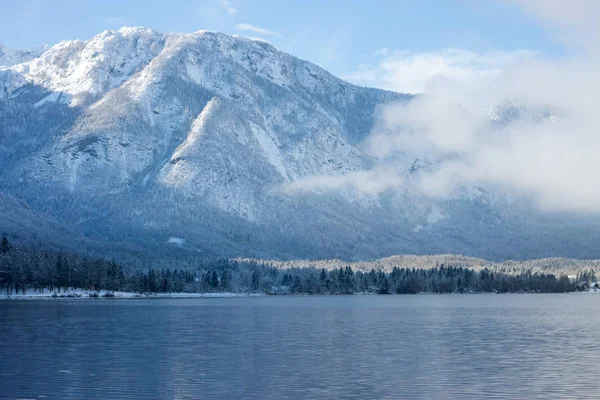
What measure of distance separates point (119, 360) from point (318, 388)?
2720cm

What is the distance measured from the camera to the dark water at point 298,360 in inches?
2469

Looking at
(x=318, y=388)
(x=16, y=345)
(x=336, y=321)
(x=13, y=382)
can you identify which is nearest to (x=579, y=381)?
(x=318, y=388)

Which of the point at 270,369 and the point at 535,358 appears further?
the point at 535,358

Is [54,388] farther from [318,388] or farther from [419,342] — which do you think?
[419,342]

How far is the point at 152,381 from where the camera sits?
6812 cm

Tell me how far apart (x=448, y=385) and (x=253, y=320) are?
85600 millimetres

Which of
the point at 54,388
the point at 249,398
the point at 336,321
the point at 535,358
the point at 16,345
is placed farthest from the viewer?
the point at 336,321

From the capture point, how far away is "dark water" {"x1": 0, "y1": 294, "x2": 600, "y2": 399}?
206ft

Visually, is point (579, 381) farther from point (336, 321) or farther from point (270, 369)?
point (336, 321)

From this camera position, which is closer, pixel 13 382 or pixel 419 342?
pixel 13 382

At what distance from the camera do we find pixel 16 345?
93.8 m

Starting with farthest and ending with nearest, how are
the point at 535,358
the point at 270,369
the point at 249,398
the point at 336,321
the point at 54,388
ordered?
the point at 336,321, the point at 535,358, the point at 270,369, the point at 54,388, the point at 249,398

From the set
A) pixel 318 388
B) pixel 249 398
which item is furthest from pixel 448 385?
pixel 249 398

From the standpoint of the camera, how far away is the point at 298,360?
3184 inches
